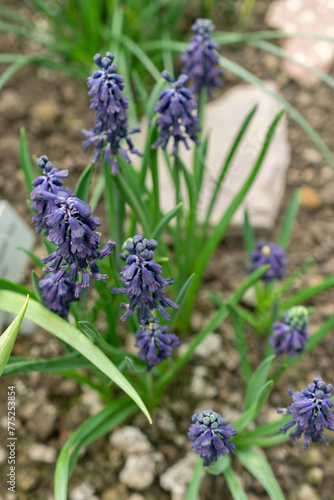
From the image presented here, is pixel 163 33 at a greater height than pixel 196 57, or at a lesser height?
greater

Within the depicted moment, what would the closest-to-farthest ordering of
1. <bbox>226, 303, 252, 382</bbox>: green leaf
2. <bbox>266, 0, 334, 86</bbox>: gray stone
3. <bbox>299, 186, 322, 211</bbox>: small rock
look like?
<bbox>226, 303, 252, 382</bbox>: green leaf < <bbox>299, 186, 322, 211</bbox>: small rock < <bbox>266, 0, 334, 86</bbox>: gray stone

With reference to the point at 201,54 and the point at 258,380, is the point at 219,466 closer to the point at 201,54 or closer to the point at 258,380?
the point at 258,380

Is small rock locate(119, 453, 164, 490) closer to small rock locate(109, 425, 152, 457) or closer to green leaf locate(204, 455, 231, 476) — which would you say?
small rock locate(109, 425, 152, 457)

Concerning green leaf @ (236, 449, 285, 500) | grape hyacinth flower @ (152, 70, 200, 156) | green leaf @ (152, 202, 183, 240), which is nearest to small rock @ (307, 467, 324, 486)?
green leaf @ (236, 449, 285, 500)

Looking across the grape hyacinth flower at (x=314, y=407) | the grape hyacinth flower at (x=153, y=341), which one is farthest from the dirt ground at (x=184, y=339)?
the grape hyacinth flower at (x=314, y=407)

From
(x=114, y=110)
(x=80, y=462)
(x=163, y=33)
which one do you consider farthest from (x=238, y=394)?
(x=163, y=33)

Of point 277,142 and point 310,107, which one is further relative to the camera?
point 310,107

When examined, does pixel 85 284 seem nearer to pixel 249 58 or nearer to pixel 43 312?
pixel 43 312
